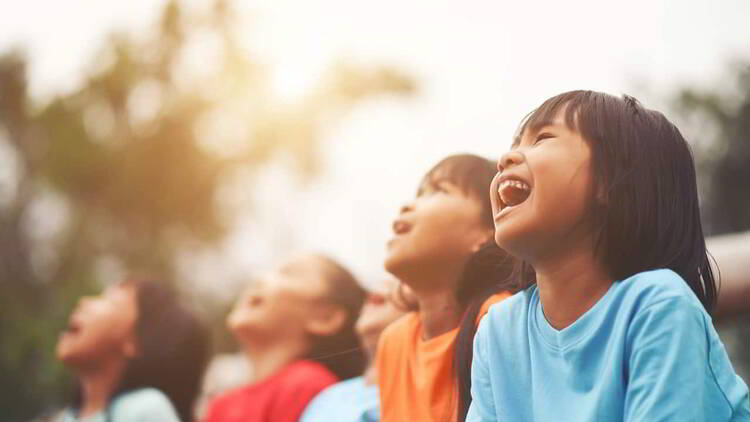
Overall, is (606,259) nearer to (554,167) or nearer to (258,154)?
(554,167)

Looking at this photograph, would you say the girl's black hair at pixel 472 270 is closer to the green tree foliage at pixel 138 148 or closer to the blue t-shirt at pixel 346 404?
the blue t-shirt at pixel 346 404

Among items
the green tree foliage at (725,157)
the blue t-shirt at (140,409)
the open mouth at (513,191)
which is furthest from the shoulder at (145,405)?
the green tree foliage at (725,157)

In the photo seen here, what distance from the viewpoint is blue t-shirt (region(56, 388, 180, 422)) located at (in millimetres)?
→ 2432

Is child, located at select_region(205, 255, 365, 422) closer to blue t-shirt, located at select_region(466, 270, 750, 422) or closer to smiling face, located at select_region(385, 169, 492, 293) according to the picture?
smiling face, located at select_region(385, 169, 492, 293)

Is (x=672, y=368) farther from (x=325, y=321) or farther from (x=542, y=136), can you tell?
(x=325, y=321)

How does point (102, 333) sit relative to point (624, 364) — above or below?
below

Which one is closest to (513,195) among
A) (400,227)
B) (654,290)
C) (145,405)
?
(654,290)

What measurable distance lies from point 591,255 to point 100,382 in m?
1.98

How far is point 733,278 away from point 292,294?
1195mm

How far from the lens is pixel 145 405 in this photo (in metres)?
2.46

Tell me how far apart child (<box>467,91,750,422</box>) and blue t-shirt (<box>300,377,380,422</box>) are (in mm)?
652

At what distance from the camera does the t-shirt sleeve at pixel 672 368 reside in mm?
950

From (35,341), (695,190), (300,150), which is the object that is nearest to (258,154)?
(300,150)

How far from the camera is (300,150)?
10.0 metres
